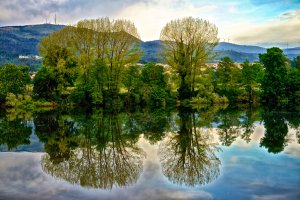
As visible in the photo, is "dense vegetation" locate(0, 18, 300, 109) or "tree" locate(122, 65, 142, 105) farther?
"tree" locate(122, 65, 142, 105)

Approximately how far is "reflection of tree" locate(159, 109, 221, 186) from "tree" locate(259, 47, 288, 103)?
40.1 meters

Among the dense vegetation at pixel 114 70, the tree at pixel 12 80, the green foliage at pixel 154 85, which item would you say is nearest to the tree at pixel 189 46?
the dense vegetation at pixel 114 70

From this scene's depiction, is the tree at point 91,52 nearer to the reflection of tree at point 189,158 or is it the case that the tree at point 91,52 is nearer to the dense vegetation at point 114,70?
the dense vegetation at point 114,70

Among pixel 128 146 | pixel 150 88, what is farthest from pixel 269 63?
pixel 128 146

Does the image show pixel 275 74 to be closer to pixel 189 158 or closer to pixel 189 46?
pixel 189 46

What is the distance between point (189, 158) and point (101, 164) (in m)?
3.73

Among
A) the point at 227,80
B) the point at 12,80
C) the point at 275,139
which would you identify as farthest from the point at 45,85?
the point at 275,139

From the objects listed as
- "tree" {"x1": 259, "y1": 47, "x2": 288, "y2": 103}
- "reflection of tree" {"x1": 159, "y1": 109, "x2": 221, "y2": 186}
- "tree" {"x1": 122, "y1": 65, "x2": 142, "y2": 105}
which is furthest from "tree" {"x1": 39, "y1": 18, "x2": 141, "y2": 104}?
"reflection of tree" {"x1": 159, "y1": 109, "x2": 221, "y2": 186}

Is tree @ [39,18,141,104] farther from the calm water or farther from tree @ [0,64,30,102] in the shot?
the calm water

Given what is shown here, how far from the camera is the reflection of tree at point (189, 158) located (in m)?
11.7

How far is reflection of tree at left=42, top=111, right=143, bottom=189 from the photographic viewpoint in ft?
37.7

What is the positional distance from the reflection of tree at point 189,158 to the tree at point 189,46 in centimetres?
3370

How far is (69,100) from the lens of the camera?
173 ft

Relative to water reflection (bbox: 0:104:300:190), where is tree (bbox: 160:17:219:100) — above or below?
above
